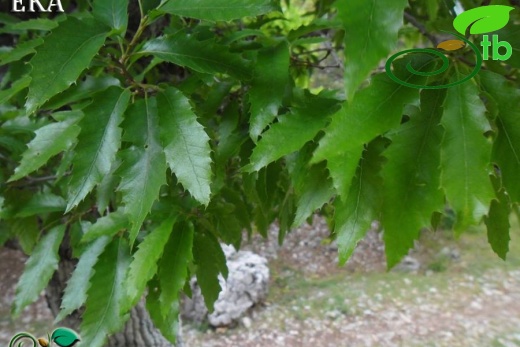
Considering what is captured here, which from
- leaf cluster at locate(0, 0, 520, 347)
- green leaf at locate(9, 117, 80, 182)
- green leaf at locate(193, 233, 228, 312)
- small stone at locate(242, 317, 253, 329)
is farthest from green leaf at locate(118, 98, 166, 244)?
small stone at locate(242, 317, 253, 329)

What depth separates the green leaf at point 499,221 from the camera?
528 mm

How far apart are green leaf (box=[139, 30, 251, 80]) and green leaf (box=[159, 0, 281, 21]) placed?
56 millimetres

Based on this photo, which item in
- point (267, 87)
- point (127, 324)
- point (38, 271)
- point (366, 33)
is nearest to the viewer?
point (366, 33)

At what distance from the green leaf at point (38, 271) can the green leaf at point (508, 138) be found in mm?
718

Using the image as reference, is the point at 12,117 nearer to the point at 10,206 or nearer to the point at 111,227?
the point at 10,206

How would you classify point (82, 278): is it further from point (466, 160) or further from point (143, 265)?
point (466, 160)

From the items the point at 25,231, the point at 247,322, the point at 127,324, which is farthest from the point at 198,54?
the point at 247,322

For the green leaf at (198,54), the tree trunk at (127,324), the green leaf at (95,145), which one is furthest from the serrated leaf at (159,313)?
the tree trunk at (127,324)

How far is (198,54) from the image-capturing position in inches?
24.1

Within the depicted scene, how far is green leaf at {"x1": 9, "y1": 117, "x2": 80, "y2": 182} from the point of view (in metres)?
0.65

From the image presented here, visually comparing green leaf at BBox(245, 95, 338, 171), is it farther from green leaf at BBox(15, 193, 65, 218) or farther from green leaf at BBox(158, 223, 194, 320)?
green leaf at BBox(15, 193, 65, 218)

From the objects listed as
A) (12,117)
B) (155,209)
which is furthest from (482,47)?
(12,117)

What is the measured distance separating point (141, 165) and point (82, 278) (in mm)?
321

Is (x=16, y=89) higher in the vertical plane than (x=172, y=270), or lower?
higher
